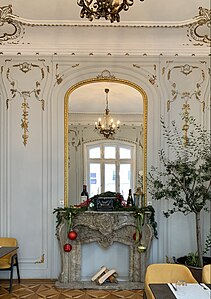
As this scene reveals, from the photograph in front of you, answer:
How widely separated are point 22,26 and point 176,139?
2511mm

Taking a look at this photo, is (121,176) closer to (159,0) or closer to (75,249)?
(75,249)

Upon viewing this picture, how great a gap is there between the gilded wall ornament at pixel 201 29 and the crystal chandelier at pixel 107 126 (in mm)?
1507

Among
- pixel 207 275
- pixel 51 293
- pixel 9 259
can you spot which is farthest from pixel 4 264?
pixel 207 275

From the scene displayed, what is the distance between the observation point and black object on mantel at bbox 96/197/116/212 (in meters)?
5.40

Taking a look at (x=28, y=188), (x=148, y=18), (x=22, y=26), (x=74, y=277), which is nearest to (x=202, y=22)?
(x=148, y=18)

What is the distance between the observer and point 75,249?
213 inches

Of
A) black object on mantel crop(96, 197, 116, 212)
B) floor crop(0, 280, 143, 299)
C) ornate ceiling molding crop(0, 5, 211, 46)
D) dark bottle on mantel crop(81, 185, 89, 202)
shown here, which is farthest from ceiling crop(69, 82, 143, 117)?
floor crop(0, 280, 143, 299)

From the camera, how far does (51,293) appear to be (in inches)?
197

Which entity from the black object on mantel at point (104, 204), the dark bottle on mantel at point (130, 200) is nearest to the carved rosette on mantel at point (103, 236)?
the black object on mantel at point (104, 204)

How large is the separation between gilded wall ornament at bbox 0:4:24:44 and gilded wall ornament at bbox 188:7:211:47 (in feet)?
7.09

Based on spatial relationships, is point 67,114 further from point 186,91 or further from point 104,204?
point 186,91

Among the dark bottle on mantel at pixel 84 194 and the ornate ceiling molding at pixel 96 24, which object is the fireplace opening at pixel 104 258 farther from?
the ornate ceiling molding at pixel 96 24

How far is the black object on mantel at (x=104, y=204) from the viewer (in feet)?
17.7

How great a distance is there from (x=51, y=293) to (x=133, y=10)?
352 centimetres
